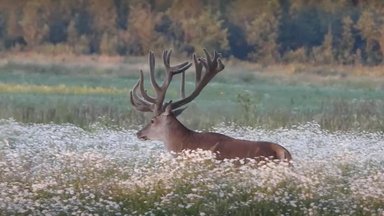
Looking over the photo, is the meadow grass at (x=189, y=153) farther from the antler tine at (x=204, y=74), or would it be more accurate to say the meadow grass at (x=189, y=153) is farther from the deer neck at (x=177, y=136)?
the antler tine at (x=204, y=74)

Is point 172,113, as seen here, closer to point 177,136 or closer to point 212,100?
point 177,136

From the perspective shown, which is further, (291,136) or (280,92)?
(280,92)

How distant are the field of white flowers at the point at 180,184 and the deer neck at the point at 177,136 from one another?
0.19 metres

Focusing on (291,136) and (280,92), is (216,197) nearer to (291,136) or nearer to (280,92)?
(291,136)

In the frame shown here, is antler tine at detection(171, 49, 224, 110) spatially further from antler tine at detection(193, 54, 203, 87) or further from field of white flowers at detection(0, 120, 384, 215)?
field of white flowers at detection(0, 120, 384, 215)

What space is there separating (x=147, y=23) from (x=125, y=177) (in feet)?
7.63

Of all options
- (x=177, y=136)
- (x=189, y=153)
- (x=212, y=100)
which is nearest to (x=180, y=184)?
(x=189, y=153)

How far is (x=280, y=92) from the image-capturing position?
8336 millimetres

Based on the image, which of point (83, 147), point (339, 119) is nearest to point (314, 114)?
point (339, 119)

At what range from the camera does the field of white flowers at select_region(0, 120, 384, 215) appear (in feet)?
18.7

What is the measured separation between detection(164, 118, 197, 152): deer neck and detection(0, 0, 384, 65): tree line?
1412 mm

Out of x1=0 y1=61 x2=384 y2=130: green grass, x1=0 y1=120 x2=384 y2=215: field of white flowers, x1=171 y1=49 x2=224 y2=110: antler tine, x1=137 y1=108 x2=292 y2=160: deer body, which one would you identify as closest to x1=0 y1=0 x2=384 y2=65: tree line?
x1=0 y1=61 x2=384 y2=130: green grass

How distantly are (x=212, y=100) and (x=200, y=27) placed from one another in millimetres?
606

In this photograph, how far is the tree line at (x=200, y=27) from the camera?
8.23 metres
